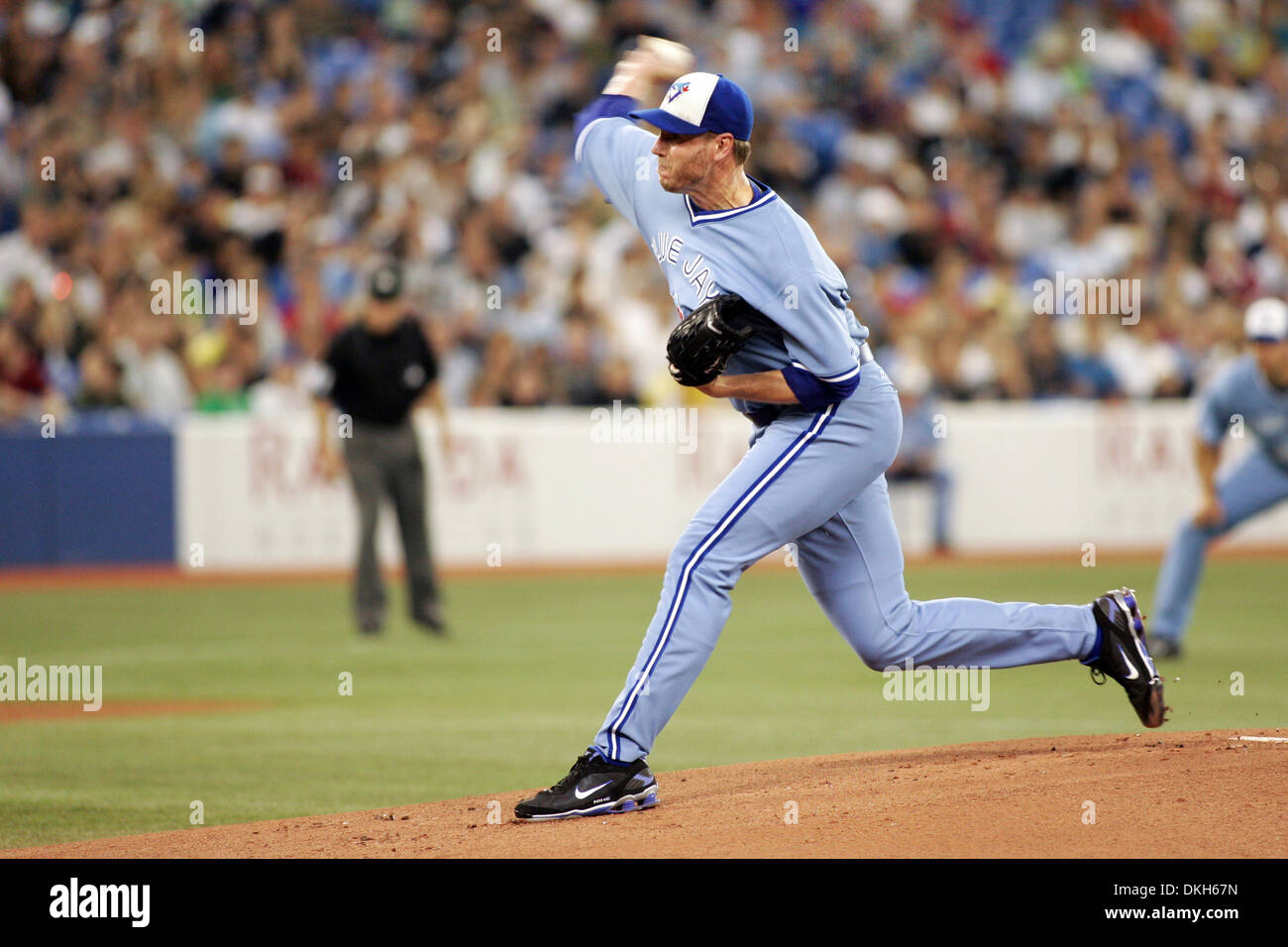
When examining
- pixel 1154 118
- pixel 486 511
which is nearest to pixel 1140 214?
pixel 1154 118

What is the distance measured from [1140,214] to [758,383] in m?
18.1

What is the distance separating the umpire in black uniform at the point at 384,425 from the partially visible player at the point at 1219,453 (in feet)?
17.5

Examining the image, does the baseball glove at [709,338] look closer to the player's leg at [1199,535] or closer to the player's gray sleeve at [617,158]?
the player's gray sleeve at [617,158]

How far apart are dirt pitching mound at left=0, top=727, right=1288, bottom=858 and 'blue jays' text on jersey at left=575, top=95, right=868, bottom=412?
1.40 meters

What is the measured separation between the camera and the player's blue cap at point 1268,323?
1054 cm

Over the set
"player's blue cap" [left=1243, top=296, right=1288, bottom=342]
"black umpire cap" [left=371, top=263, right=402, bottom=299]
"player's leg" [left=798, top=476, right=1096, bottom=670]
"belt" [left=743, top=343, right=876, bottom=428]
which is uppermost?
"black umpire cap" [left=371, top=263, right=402, bottom=299]

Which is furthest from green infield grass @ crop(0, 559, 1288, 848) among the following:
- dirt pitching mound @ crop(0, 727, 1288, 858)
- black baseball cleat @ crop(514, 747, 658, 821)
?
black baseball cleat @ crop(514, 747, 658, 821)

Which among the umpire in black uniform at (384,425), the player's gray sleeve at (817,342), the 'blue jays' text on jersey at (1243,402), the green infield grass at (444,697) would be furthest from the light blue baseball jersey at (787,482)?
the umpire in black uniform at (384,425)

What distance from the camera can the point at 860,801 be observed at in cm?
569

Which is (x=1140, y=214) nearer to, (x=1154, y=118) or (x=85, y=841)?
(x=1154, y=118)

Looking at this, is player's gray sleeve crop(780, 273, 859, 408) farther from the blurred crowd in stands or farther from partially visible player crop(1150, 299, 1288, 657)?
the blurred crowd in stands

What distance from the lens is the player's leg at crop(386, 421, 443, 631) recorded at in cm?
1280

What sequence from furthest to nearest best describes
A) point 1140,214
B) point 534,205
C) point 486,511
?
point 1140,214
point 534,205
point 486,511

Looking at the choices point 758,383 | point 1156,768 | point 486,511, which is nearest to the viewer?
point 758,383
